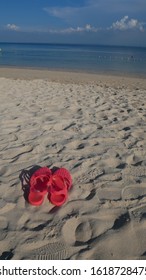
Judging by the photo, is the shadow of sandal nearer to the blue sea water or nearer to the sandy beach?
the sandy beach

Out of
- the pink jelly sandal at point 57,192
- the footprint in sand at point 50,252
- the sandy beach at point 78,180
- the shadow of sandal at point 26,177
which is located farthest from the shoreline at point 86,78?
the footprint in sand at point 50,252

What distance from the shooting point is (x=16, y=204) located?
2.81m

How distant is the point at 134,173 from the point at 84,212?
0.98 metres

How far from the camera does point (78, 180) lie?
3248 mm

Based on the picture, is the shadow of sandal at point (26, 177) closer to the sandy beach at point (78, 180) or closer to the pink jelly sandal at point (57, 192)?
the sandy beach at point (78, 180)

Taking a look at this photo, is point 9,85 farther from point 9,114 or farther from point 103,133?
point 103,133

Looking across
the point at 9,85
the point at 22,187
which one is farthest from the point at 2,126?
the point at 9,85

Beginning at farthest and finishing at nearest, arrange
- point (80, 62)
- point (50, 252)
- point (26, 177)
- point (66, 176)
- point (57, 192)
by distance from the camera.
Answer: point (80, 62) → point (26, 177) → point (66, 176) → point (57, 192) → point (50, 252)

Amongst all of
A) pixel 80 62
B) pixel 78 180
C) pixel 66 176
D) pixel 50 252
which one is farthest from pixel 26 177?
pixel 80 62

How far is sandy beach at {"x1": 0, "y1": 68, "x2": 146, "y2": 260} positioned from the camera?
2330 mm

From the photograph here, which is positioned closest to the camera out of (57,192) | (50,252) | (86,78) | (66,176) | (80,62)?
(50,252)

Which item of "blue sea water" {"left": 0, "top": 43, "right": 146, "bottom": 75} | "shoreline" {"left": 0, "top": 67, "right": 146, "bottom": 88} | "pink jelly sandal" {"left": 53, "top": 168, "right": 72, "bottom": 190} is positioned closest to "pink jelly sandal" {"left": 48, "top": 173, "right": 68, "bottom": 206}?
"pink jelly sandal" {"left": 53, "top": 168, "right": 72, "bottom": 190}

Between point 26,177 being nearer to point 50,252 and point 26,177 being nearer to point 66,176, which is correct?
point 66,176

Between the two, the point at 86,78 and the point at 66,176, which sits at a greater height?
the point at 86,78
